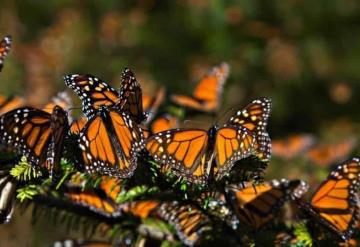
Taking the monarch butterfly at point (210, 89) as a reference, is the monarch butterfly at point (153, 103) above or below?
below

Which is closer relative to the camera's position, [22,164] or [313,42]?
[22,164]

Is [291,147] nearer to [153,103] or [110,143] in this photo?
[153,103]

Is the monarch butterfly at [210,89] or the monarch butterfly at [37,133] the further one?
the monarch butterfly at [210,89]

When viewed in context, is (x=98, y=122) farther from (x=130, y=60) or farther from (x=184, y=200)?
(x=130, y=60)

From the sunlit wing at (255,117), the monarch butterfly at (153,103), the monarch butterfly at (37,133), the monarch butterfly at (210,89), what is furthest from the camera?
the monarch butterfly at (210,89)

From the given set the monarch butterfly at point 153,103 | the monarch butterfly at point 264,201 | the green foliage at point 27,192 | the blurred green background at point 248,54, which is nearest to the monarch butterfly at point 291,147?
the blurred green background at point 248,54

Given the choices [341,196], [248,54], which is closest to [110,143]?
[341,196]

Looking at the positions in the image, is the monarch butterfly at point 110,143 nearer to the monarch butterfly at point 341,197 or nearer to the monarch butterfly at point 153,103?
the monarch butterfly at point 341,197

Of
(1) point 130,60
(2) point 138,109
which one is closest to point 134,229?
(2) point 138,109
